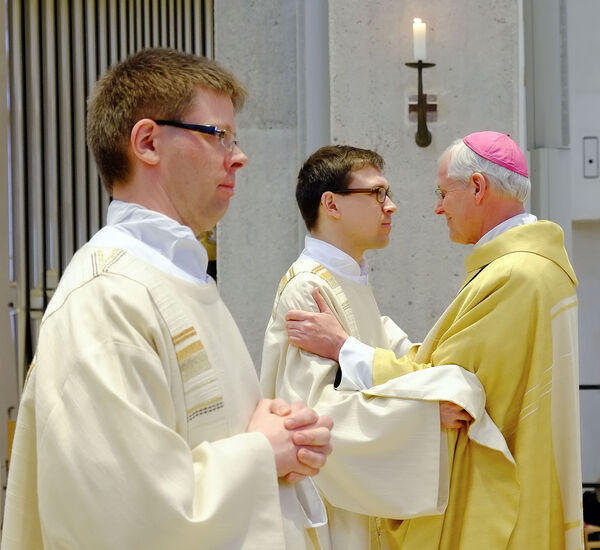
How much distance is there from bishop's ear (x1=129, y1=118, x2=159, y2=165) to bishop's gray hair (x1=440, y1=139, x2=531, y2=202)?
160 cm

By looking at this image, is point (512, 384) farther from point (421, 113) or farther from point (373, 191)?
point (421, 113)

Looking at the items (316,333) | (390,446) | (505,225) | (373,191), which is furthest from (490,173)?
(390,446)

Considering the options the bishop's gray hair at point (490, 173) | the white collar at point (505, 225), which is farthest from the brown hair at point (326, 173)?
the white collar at point (505, 225)

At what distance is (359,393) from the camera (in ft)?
9.88

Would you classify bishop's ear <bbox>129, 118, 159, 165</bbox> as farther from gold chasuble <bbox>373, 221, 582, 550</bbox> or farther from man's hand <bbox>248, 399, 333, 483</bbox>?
gold chasuble <bbox>373, 221, 582, 550</bbox>

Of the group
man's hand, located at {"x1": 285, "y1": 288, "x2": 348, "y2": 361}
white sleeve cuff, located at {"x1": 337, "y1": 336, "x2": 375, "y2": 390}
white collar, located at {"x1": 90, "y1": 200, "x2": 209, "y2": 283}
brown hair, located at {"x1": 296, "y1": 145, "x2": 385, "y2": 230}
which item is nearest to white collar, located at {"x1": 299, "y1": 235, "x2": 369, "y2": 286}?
brown hair, located at {"x1": 296, "y1": 145, "x2": 385, "y2": 230}

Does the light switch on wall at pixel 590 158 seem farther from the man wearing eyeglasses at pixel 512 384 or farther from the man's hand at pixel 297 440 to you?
the man's hand at pixel 297 440

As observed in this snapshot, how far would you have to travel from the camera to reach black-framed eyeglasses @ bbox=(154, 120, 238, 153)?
1828 mm

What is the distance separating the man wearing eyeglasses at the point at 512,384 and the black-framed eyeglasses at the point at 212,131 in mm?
1299

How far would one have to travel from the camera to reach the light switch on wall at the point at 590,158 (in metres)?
6.43

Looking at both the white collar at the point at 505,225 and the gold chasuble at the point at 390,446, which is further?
the white collar at the point at 505,225

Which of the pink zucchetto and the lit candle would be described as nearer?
the pink zucchetto

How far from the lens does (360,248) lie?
354cm

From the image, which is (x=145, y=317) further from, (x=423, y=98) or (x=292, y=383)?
(x=423, y=98)
